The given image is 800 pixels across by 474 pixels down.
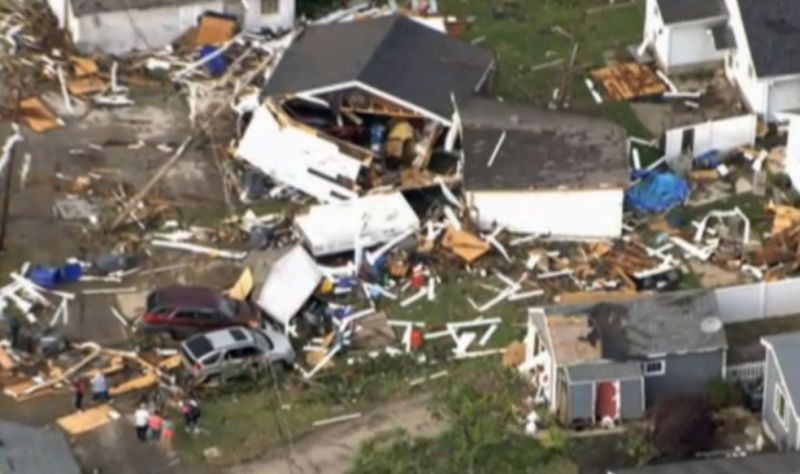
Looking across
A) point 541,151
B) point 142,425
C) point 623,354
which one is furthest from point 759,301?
point 142,425

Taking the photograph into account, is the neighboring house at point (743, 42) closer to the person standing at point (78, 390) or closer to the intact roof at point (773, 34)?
the intact roof at point (773, 34)

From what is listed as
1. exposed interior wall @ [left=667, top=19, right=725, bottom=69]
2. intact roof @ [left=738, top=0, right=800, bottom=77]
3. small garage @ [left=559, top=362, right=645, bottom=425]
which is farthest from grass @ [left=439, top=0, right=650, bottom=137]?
small garage @ [left=559, top=362, right=645, bottom=425]

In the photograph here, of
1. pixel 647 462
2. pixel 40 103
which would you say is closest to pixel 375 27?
pixel 40 103

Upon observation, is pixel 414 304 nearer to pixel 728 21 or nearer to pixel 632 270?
pixel 632 270

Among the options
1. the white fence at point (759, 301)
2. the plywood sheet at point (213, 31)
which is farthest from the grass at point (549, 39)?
the white fence at point (759, 301)

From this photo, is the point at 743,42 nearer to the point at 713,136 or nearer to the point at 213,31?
the point at 713,136

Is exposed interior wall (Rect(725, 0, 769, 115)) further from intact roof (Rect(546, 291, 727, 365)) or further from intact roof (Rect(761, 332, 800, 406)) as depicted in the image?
intact roof (Rect(761, 332, 800, 406))
